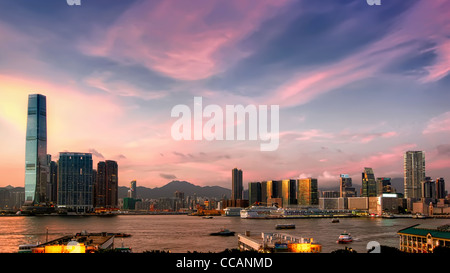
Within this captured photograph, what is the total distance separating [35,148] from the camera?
14275cm

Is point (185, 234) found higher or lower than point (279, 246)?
lower

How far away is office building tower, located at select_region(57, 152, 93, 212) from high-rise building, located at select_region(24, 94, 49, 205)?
714 cm

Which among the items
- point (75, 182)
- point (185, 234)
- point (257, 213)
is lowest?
point (257, 213)

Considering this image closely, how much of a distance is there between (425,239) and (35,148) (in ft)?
469

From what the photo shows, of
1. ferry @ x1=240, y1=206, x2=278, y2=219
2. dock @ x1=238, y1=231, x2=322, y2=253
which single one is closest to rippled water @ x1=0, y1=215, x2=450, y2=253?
dock @ x1=238, y1=231, x2=322, y2=253

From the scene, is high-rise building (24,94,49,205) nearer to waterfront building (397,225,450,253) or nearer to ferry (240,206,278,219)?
ferry (240,206,278,219)

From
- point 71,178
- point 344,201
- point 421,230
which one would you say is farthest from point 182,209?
point 421,230

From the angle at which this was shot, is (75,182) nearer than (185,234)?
No

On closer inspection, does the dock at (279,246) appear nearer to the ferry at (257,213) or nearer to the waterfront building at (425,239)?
the waterfront building at (425,239)

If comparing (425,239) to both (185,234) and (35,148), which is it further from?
(35,148)

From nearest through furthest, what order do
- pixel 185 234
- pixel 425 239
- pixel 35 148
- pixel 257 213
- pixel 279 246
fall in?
pixel 279 246 < pixel 425 239 < pixel 185 234 < pixel 257 213 < pixel 35 148

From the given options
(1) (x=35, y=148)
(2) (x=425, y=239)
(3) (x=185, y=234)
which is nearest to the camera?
(2) (x=425, y=239)

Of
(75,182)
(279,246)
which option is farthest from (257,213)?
(279,246)
